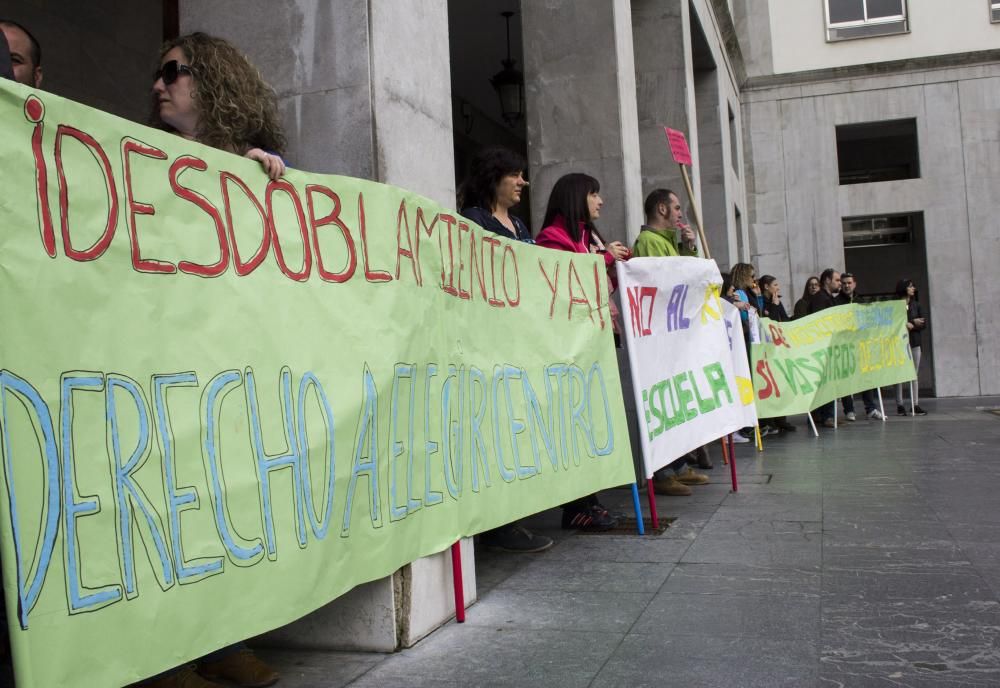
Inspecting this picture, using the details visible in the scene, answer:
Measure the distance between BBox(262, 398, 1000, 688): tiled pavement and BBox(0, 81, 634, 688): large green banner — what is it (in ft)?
1.24

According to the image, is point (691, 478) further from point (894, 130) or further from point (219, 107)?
point (894, 130)

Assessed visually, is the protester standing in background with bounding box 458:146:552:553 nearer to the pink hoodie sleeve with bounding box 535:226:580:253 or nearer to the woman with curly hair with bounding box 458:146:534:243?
the woman with curly hair with bounding box 458:146:534:243

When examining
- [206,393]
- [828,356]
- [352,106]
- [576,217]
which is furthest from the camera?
[828,356]

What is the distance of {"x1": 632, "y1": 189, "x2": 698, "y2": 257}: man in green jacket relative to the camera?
6.40m

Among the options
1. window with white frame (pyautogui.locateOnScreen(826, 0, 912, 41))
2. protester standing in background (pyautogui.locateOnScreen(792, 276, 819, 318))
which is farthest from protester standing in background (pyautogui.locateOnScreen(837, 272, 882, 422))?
window with white frame (pyautogui.locateOnScreen(826, 0, 912, 41))

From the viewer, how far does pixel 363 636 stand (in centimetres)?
317

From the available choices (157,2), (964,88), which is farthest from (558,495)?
(964,88)

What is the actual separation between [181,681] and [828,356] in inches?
356

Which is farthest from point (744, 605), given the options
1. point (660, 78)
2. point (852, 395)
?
point (852, 395)

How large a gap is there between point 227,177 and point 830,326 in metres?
9.15

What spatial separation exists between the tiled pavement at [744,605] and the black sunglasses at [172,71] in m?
1.89

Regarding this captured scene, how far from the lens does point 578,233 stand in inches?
209

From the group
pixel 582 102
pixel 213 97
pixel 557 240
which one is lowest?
pixel 557 240

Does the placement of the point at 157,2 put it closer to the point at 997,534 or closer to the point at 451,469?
the point at 451,469
